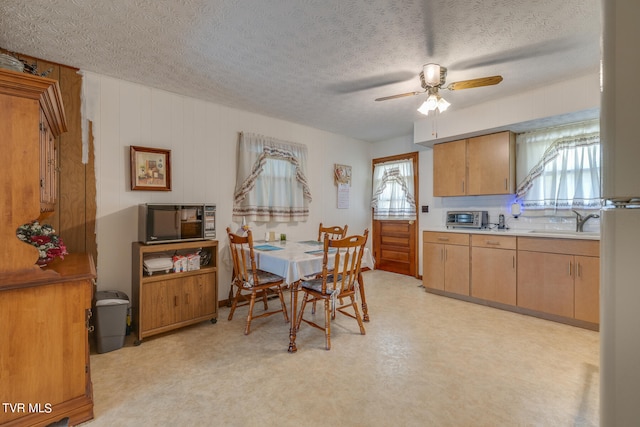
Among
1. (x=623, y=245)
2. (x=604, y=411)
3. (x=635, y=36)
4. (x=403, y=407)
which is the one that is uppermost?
(x=635, y=36)

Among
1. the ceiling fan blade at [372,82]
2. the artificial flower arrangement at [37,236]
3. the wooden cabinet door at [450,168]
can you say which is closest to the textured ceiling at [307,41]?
the ceiling fan blade at [372,82]

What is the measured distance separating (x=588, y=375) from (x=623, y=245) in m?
2.54

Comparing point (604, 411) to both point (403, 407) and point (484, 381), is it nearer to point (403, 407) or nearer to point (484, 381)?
point (403, 407)

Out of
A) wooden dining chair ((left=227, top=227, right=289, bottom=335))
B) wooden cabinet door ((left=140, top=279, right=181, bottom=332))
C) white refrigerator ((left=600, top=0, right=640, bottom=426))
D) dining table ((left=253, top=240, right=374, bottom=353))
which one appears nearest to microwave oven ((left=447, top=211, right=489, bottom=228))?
dining table ((left=253, top=240, right=374, bottom=353))

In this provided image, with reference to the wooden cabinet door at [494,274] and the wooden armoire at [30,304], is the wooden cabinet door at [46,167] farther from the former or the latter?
the wooden cabinet door at [494,274]

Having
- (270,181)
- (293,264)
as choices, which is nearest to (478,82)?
(293,264)

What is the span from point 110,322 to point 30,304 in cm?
104

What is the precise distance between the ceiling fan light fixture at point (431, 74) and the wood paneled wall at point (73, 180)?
320 centimetres

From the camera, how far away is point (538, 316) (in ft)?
10.8

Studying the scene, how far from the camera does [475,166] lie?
4.01m

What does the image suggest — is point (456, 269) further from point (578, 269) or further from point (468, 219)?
point (578, 269)

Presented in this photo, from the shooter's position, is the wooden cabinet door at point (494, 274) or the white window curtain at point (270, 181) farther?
the white window curtain at point (270, 181)

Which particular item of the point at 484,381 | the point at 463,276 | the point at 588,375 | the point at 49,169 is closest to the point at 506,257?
the point at 463,276

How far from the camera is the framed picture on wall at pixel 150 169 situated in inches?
120
